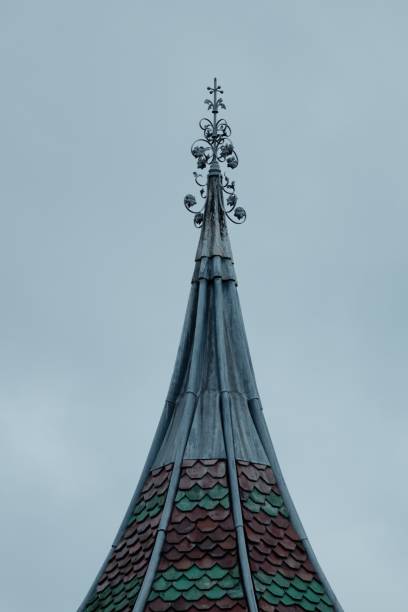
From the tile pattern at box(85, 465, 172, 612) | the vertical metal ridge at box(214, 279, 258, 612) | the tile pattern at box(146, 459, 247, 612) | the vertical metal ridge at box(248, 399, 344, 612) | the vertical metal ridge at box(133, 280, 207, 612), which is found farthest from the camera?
the vertical metal ridge at box(248, 399, 344, 612)

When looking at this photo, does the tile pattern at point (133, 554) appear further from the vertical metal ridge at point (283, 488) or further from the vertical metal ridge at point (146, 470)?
the vertical metal ridge at point (283, 488)

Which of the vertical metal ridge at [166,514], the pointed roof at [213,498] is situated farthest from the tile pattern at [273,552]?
the vertical metal ridge at [166,514]

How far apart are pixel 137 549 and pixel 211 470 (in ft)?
4.01

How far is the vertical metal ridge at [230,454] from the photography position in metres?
16.6

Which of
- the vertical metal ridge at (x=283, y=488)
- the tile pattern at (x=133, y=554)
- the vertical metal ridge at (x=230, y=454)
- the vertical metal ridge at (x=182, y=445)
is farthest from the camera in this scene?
the vertical metal ridge at (x=283, y=488)

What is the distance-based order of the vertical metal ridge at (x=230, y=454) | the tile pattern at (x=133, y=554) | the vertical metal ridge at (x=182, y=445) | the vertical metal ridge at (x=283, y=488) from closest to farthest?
the vertical metal ridge at (x=230, y=454), the vertical metal ridge at (x=182, y=445), the tile pattern at (x=133, y=554), the vertical metal ridge at (x=283, y=488)

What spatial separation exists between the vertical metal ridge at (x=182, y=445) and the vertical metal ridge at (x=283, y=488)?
28.4 inches

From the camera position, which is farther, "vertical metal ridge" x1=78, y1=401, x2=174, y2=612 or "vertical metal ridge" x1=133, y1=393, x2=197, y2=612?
"vertical metal ridge" x1=78, y1=401, x2=174, y2=612

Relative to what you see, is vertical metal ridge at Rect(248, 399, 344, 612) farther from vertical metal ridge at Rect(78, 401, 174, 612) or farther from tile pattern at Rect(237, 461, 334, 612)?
vertical metal ridge at Rect(78, 401, 174, 612)

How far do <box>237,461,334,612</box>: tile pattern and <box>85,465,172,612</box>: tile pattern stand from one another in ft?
3.19

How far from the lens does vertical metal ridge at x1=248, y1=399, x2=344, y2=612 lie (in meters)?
17.4

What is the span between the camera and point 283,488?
1825 centimetres

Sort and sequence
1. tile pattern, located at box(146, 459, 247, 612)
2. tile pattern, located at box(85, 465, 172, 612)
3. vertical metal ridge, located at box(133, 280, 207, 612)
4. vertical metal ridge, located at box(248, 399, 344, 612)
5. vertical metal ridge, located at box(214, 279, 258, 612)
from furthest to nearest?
vertical metal ridge, located at box(248, 399, 344, 612), tile pattern, located at box(85, 465, 172, 612), vertical metal ridge, located at box(133, 280, 207, 612), vertical metal ridge, located at box(214, 279, 258, 612), tile pattern, located at box(146, 459, 247, 612)

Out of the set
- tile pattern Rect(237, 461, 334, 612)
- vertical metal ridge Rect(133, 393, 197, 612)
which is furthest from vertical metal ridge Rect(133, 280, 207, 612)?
tile pattern Rect(237, 461, 334, 612)
